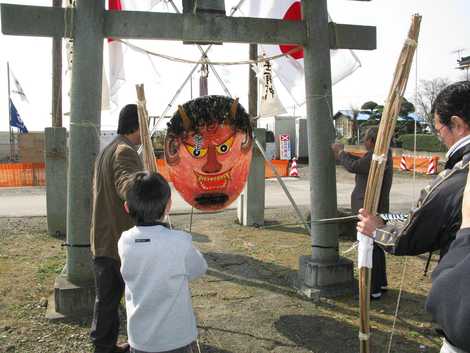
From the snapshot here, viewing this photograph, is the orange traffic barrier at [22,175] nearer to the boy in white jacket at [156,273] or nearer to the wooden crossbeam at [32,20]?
the wooden crossbeam at [32,20]

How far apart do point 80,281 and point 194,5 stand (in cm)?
292

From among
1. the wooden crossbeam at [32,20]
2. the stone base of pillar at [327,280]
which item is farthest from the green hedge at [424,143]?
the wooden crossbeam at [32,20]

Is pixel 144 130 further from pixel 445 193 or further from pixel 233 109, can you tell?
pixel 445 193

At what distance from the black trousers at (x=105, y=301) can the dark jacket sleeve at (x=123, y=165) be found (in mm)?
558

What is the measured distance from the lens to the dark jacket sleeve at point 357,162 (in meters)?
4.68

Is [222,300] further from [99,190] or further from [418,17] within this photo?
[418,17]

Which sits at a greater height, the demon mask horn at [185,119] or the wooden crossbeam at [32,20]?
the wooden crossbeam at [32,20]

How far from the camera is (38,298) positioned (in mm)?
4680

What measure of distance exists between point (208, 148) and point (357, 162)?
62.5 inches

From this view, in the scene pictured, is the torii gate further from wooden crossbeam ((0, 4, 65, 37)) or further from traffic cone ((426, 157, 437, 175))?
traffic cone ((426, 157, 437, 175))

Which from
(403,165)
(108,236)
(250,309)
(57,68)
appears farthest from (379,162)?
(403,165)

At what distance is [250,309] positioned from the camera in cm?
445

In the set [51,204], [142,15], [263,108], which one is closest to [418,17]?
[142,15]

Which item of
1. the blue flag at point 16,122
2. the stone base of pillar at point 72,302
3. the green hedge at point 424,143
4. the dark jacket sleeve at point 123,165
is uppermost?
the blue flag at point 16,122
